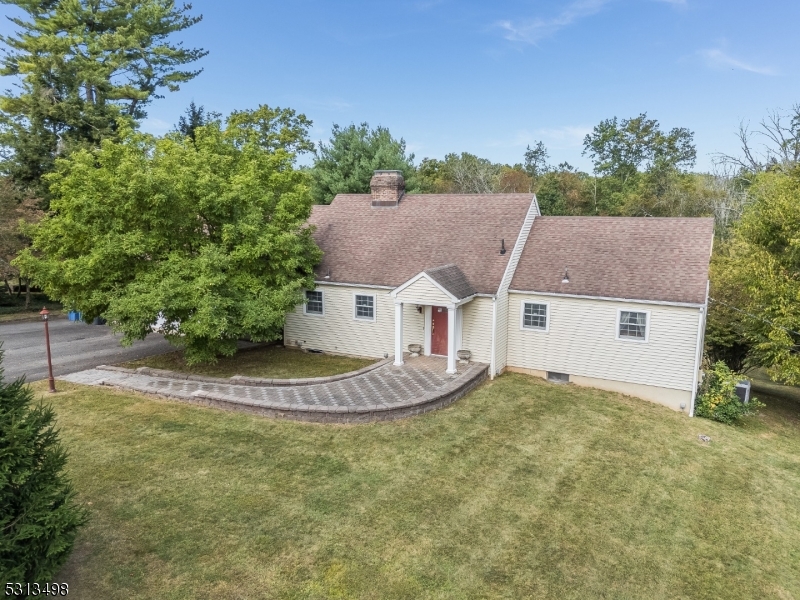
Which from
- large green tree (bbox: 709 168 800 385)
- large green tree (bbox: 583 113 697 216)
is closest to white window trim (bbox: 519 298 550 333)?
large green tree (bbox: 709 168 800 385)

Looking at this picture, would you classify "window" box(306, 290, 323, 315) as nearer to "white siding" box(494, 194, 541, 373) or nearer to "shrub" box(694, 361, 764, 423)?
"white siding" box(494, 194, 541, 373)

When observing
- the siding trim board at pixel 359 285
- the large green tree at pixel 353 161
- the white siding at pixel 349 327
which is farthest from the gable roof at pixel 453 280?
the large green tree at pixel 353 161

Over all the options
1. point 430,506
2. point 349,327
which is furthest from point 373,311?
point 430,506

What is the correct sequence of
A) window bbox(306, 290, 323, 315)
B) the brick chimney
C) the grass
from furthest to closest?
the brick chimney
window bbox(306, 290, 323, 315)
the grass

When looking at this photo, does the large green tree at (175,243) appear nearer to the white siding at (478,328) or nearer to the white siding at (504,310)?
the white siding at (478,328)

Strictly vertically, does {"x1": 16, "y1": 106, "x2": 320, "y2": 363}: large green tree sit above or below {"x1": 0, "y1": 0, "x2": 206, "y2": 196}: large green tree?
below
